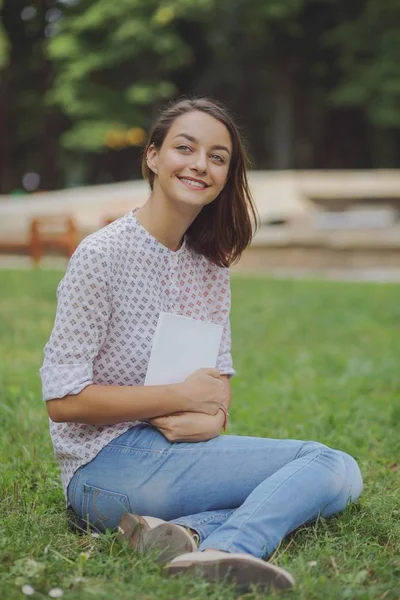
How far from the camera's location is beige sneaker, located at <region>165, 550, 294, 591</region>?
2.22 m

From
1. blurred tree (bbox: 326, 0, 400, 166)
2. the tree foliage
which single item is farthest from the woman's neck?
blurred tree (bbox: 326, 0, 400, 166)

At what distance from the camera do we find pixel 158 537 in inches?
96.4

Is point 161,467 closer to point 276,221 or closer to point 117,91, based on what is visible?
point 276,221

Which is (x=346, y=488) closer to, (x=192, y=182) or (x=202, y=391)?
(x=202, y=391)

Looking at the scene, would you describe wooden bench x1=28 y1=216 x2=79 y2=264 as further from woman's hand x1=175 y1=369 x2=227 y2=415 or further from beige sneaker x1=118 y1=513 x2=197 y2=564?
beige sneaker x1=118 y1=513 x2=197 y2=564

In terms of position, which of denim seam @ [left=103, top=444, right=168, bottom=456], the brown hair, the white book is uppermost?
the brown hair

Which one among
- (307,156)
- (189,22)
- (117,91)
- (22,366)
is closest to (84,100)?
(117,91)

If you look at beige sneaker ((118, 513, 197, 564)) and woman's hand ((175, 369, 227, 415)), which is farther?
woman's hand ((175, 369, 227, 415))

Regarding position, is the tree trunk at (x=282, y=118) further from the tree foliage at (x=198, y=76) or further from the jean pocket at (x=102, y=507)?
the jean pocket at (x=102, y=507)

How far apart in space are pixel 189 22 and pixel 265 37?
7.10 ft

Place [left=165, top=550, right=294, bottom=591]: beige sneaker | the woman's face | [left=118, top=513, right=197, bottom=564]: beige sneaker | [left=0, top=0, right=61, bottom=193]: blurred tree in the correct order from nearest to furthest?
[left=165, top=550, right=294, bottom=591]: beige sneaker → [left=118, top=513, right=197, bottom=564]: beige sneaker → the woman's face → [left=0, top=0, right=61, bottom=193]: blurred tree

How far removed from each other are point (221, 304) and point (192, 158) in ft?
1.69

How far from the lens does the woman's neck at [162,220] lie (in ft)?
9.14

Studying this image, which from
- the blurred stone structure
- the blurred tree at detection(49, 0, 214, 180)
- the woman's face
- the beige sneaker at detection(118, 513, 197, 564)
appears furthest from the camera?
the blurred tree at detection(49, 0, 214, 180)
